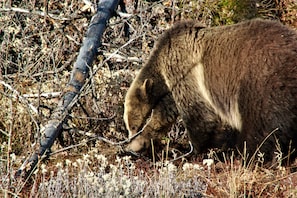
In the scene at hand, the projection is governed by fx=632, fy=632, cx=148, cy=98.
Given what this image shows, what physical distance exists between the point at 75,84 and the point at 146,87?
3.05 ft

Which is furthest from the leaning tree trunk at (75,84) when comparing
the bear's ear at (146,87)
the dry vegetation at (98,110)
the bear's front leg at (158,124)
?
the bear's front leg at (158,124)

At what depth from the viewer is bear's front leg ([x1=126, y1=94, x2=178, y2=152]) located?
655 centimetres

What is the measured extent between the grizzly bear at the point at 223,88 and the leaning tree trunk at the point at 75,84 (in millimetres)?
646

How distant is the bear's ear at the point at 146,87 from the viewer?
255 inches

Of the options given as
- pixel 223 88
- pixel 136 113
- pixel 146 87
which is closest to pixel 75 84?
pixel 146 87

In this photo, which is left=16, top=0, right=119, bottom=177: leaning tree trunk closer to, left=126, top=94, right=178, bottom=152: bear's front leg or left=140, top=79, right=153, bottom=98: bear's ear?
left=140, top=79, right=153, bottom=98: bear's ear

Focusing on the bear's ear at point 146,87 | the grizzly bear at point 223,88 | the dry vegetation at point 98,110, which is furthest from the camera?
the bear's ear at point 146,87

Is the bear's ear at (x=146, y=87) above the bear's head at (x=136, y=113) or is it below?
above

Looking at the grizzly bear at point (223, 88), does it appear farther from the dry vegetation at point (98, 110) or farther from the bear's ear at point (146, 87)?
the dry vegetation at point (98, 110)

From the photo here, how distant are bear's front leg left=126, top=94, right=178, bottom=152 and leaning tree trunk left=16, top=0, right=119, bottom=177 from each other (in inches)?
35.6

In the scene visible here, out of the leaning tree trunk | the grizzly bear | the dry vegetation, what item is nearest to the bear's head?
the grizzly bear

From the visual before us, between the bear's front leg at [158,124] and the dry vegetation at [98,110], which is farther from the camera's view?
the bear's front leg at [158,124]

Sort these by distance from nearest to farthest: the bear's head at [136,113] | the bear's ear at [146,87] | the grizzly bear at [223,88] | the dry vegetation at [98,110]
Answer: the dry vegetation at [98,110], the grizzly bear at [223,88], the bear's ear at [146,87], the bear's head at [136,113]

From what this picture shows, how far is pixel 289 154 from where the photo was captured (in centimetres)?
514
